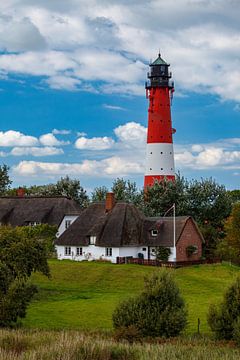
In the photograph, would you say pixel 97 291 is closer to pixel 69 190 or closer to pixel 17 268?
pixel 17 268

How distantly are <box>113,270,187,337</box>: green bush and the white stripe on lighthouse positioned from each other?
4419 centimetres

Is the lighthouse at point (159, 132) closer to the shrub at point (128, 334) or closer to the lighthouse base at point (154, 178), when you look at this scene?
the lighthouse base at point (154, 178)

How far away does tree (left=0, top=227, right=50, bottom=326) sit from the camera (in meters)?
30.2

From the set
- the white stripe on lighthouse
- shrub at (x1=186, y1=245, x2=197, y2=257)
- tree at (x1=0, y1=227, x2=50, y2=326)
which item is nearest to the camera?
tree at (x1=0, y1=227, x2=50, y2=326)

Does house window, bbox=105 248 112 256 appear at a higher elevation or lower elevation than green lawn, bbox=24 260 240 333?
higher

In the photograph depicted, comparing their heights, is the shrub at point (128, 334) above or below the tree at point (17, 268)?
below

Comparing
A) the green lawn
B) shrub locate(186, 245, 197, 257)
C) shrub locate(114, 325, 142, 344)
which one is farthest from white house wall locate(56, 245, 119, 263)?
shrub locate(114, 325, 142, 344)

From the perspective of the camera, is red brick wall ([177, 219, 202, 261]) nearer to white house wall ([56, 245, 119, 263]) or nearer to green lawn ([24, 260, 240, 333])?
green lawn ([24, 260, 240, 333])

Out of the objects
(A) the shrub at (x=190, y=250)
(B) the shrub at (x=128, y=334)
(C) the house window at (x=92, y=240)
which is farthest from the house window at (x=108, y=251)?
(B) the shrub at (x=128, y=334)

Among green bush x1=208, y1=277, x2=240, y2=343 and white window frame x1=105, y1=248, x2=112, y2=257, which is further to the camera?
→ white window frame x1=105, y1=248, x2=112, y2=257

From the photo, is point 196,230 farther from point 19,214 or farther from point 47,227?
point 19,214

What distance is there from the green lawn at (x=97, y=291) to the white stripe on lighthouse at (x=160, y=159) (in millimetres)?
19274

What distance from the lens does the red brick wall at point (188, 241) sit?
58500 mm

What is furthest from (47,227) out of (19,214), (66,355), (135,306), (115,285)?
(66,355)
